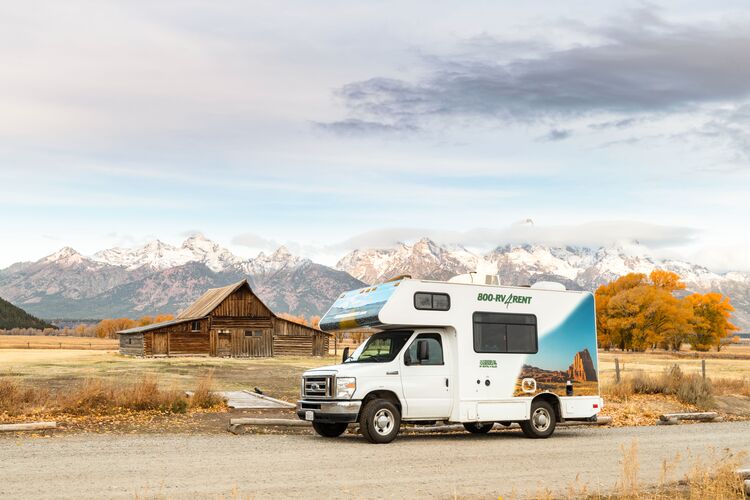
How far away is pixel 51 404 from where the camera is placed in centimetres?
2016

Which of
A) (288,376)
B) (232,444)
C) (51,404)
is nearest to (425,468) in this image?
(232,444)

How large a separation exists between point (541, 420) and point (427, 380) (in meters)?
3.12

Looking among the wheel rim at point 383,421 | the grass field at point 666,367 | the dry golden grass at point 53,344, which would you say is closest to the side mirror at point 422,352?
the wheel rim at point 383,421

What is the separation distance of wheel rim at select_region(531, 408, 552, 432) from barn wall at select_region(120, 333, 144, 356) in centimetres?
5402

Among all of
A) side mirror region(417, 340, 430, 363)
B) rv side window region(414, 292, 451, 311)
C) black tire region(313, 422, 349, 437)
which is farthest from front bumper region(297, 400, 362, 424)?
rv side window region(414, 292, 451, 311)

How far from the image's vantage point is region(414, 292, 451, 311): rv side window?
683 inches

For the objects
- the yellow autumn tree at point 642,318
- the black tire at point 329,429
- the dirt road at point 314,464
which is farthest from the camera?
the yellow autumn tree at point 642,318

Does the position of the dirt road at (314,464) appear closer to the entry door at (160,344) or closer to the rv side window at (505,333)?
the rv side window at (505,333)

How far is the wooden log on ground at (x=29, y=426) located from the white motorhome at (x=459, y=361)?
17.5 ft

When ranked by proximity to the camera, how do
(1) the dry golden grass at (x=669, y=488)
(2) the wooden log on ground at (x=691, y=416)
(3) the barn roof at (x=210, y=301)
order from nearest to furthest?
1. (1) the dry golden grass at (x=669, y=488)
2. (2) the wooden log on ground at (x=691, y=416)
3. (3) the barn roof at (x=210, y=301)

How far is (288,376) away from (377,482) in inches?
1251

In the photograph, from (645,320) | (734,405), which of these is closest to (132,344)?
(734,405)

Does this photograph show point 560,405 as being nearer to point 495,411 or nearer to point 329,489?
point 495,411

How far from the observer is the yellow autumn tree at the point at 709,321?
12156 centimetres
